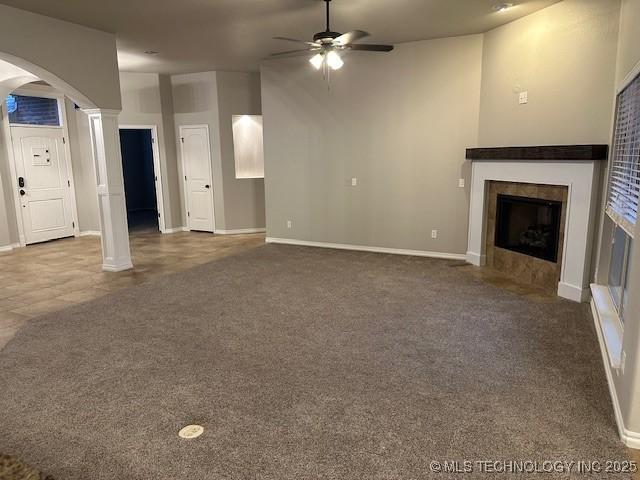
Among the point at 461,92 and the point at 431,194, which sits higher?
the point at 461,92

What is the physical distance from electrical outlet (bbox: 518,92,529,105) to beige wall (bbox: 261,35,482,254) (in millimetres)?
795

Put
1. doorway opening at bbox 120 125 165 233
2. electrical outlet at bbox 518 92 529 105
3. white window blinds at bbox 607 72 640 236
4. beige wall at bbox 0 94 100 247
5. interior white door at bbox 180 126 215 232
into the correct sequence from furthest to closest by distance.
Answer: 1. doorway opening at bbox 120 125 165 233
2. interior white door at bbox 180 126 215 232
3. beige wall at bbox 0 94 100 247
4. electrical outlet at bbox 518 92 529 105
5. white window blinds at bbox 607 72 640 236

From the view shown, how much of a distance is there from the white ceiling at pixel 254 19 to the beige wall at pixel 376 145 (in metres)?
0.51

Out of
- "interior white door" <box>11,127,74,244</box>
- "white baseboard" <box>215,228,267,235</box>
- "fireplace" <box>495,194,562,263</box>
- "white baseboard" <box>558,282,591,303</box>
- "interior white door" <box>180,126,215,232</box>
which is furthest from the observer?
"white baseboard" <box>215,228,267,235</box>

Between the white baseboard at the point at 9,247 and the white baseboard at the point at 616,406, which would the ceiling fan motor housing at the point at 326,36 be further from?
the white baseboard at the point at 9,247

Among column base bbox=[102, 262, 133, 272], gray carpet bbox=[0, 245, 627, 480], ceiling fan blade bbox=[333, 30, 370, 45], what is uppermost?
ceiling fan blade bbox=[333, 30, 370, 45]

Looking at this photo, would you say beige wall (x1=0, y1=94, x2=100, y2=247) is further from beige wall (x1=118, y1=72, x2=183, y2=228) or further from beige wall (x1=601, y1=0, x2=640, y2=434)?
beige wall (x1=601, y1=0, x2=640, y2=434)

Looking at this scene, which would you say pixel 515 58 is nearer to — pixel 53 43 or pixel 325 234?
pixel 325 234

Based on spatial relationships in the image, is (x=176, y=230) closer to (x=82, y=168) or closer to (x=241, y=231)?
(x=241, y=231)

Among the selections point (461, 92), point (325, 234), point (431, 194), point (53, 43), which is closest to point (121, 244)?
point (53, 43)

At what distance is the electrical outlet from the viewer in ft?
15.9

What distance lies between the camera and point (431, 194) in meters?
6.12

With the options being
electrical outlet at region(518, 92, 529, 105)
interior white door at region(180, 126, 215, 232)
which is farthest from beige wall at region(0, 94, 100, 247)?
electrical outlet at region(518, 92, 529, 105)

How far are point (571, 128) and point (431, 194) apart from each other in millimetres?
2072
